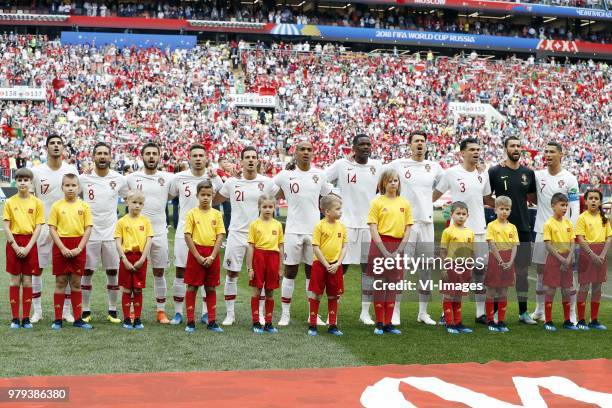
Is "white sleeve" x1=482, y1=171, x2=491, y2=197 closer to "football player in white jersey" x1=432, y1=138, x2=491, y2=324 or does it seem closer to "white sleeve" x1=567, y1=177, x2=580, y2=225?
"football player in white jersey" x1=432, y1=138, x2=491, y2=324

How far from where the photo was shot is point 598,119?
44750 millimetres

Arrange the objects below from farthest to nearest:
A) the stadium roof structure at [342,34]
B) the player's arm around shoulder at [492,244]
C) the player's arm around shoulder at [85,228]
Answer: the stadium roof structure at [342,34], the player's arm around shoulder at [492,244], the player's arm around shoulder at [85,228]

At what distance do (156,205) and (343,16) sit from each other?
45633 mm

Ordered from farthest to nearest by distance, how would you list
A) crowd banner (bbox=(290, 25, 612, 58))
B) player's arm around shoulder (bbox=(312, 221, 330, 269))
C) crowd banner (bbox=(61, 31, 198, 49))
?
crowd banner (bbox=(290, 25, 612, 58))
crowd banner (bbox=(61, 31, 198, 49))
player's arm around shoulder (bbox=(312, 221, 330, 269))

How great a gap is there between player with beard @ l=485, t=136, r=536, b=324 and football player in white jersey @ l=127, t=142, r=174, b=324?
3.59m

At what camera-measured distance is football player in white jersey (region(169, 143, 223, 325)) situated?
8.37 meters

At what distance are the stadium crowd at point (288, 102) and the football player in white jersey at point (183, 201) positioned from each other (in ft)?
66.1

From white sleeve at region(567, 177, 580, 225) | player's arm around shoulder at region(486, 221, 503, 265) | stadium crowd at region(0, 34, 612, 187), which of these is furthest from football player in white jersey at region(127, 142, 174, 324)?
stadium crowd at region(0, 34, 612, 187)

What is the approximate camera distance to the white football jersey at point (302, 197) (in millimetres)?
8281

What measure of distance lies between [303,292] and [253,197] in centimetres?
286

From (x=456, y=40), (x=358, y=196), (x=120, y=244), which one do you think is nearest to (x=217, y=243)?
(x=120, y=244)

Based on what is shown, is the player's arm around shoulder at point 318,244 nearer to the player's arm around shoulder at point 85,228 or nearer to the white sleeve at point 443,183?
the white sleeve at point 443,183

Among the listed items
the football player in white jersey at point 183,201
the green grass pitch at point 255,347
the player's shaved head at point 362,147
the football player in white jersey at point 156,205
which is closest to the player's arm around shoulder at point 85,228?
the football player in white jersey at point 156,205

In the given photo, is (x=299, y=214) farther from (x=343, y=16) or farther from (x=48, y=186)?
(x=343, y=16)
